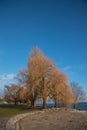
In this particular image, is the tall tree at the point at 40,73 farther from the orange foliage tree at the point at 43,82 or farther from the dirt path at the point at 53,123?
the dirt path at the point at 53,123

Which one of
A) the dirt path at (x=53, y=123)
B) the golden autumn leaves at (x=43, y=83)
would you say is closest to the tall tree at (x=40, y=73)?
the golden autumn leaves at (x=43, y=83)

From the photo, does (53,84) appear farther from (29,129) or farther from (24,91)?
(29,129)

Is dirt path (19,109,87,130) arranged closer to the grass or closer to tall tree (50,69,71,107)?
the grass

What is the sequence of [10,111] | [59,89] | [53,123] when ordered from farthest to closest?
1. [59,89]
2. [10,111]
3. [53,123]

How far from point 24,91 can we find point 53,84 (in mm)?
3693

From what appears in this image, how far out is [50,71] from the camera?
33.7 meters

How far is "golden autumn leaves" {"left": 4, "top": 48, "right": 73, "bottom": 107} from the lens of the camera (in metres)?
32.9

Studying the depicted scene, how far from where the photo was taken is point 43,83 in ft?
109

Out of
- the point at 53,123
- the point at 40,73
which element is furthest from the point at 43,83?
the point at 53,123

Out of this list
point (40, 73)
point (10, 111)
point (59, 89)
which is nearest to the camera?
point (10, 111)

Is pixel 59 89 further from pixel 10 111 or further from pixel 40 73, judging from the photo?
pixel 10 111

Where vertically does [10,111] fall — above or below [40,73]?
below

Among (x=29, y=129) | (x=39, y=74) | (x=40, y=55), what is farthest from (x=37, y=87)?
(x=29, y=129)

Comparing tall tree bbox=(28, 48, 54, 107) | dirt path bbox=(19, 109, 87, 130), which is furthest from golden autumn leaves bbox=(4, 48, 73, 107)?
dirt path bbox=(19, 109, 87, 130)
